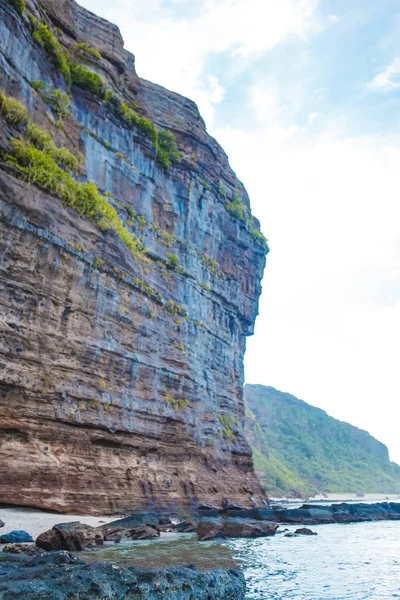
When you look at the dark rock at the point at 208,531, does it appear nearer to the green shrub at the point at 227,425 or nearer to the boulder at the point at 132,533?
the boulder at the point at 132,533

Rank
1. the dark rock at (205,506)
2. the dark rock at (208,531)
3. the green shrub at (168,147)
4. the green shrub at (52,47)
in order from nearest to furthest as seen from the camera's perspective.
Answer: the dark rock at (208,531) → the green shrub at (52,47) → the dark rock at (205,506) → the green shrub at (168,147)

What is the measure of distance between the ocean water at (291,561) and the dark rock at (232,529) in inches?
25.7

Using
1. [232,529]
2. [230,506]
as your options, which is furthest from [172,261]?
[232,529]

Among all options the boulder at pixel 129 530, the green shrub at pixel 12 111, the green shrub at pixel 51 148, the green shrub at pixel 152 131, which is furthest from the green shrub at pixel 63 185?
the boulder at pixel 129 530

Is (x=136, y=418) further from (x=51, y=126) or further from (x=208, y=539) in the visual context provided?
(x=51, y=126)

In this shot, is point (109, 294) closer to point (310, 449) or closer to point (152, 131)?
point (152, 131)

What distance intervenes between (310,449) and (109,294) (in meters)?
134

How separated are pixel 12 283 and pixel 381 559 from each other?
17.4 metres

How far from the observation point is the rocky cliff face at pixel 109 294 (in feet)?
70.0

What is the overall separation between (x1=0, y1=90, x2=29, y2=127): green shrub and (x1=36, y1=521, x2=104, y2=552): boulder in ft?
57.7

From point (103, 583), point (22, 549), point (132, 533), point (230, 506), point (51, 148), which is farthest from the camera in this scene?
point (230, 506)

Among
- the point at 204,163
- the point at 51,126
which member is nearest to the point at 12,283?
the point at 51,126

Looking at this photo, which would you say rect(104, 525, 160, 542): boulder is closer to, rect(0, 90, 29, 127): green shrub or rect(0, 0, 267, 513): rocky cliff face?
rect(0, 0, 267, 513): rocky cliff face

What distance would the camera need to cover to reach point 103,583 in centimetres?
739
